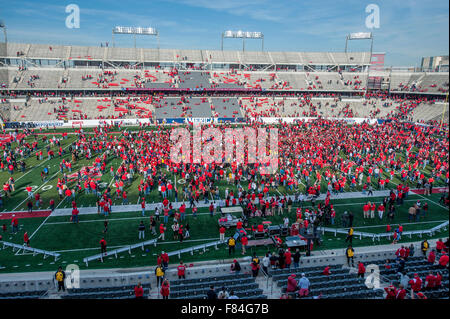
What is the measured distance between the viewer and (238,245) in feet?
44.3

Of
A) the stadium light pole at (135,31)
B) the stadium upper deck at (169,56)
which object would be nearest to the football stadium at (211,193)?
the stadium upper deck at (169,56)

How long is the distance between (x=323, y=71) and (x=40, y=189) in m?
60.7

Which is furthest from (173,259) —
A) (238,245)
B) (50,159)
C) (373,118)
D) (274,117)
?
(373,118)

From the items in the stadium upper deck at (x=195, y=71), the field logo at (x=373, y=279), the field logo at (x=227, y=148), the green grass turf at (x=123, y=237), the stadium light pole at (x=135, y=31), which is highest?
the stadium light pole at (x=135, y=31)

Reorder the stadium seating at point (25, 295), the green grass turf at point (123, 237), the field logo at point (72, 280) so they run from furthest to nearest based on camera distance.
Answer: the green grass turf at point (123, 237)
the field logo at point (72, 280)
the stadium seating at point (25, 295)

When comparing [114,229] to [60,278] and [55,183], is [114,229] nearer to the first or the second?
[60,278]

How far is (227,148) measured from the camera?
26.9 meters

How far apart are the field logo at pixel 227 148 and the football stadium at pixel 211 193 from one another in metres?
0.20

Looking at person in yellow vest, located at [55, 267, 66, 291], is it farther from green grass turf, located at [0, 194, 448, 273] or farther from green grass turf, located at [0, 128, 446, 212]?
green grass turf, located at [0, 128, 446, 212]

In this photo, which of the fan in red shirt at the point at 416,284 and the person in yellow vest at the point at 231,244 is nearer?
the fan in red shirt at the point at 416,284

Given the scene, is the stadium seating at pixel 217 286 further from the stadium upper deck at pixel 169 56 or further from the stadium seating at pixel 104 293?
the stadium upper deck at pixel 169 56

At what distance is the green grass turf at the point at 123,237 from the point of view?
1245 cm
